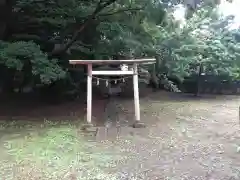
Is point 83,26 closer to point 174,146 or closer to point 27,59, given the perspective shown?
point 27,59

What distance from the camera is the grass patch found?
355cm

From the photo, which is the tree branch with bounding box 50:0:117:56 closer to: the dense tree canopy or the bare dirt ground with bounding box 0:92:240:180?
the dense tree canopy

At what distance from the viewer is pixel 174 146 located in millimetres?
4824

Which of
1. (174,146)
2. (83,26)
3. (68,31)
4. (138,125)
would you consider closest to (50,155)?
(174,146)

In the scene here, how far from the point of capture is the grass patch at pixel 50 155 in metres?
3.55

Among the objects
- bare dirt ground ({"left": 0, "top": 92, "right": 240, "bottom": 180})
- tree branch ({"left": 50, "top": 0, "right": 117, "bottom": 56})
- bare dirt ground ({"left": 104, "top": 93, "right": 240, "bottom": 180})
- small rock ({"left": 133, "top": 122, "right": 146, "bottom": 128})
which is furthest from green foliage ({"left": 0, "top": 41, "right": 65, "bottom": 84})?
bare dirt ground ({"left": 104, "top": 93, "right": 240, "bottom": 180})

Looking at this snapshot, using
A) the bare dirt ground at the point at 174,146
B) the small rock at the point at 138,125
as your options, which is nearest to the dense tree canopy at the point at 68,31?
the bare dirt ground at the point at 174,146

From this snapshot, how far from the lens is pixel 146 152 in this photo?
450 cm

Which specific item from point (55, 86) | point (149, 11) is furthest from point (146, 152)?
point (55, 86)

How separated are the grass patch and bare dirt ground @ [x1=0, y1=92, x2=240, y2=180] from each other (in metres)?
0.07

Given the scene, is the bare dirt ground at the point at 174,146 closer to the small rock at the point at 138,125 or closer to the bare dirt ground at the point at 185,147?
the bare dirt ground at the point at 185,147

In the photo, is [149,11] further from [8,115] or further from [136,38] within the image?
[8,115]

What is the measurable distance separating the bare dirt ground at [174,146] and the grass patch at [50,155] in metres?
0.07

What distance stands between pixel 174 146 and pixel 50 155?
173cm
